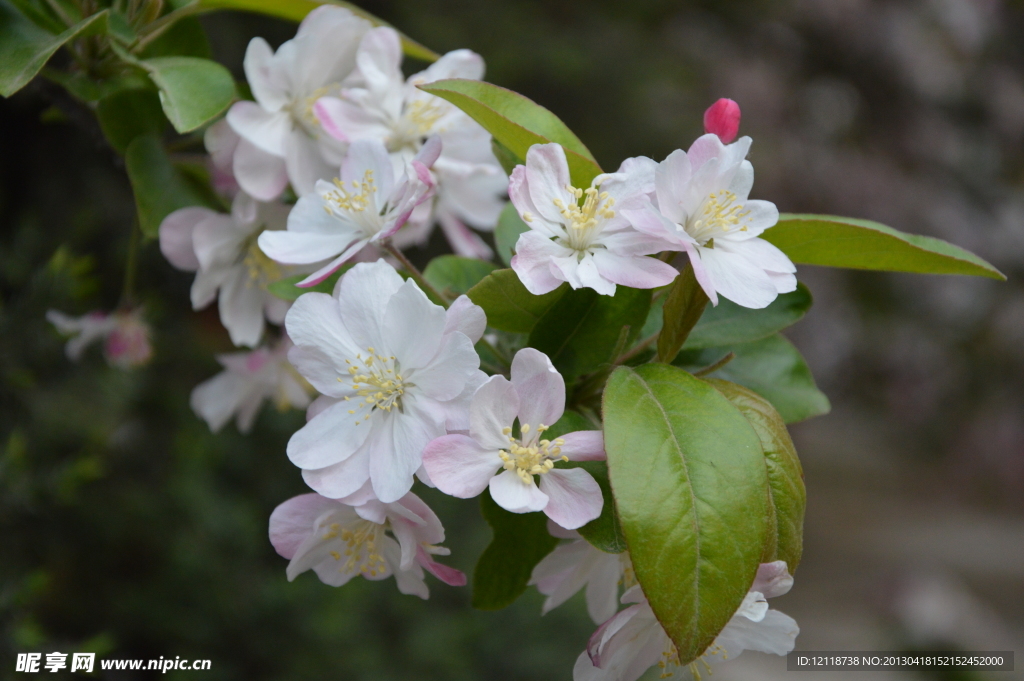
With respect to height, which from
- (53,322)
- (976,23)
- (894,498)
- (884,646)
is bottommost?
(894,498)

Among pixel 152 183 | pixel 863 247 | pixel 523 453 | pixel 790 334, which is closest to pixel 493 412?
pixel 523 453

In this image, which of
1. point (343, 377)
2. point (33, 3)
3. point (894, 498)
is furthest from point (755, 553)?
point (894, 498)

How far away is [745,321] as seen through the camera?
0.72m

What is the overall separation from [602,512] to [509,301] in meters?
0.19

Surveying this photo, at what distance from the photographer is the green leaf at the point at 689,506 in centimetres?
49

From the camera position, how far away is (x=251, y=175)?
0.74 meters

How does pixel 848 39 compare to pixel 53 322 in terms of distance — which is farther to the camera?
pixel 848 39

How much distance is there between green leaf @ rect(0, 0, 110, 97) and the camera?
61 cm

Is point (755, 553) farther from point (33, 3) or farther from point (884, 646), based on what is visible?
point (884, 646)

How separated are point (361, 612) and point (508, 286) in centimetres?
165

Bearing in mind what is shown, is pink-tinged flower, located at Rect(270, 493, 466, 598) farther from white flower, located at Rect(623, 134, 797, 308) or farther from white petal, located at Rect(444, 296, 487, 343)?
white flower, located at Rect(623, 134, 797, 308)

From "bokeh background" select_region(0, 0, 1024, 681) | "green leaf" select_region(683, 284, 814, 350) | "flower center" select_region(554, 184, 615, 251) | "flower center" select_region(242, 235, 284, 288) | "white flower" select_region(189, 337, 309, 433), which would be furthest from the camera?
"bokeh background" select_region(0, 0, 1024, 681)

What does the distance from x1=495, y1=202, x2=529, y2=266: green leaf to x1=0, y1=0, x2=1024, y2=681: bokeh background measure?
18.7 inches

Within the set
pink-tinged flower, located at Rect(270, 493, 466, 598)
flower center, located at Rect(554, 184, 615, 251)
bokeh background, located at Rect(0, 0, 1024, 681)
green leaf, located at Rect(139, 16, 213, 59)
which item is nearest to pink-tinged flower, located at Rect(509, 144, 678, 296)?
flower center, located at Rect(554, 184, 615, 251)
